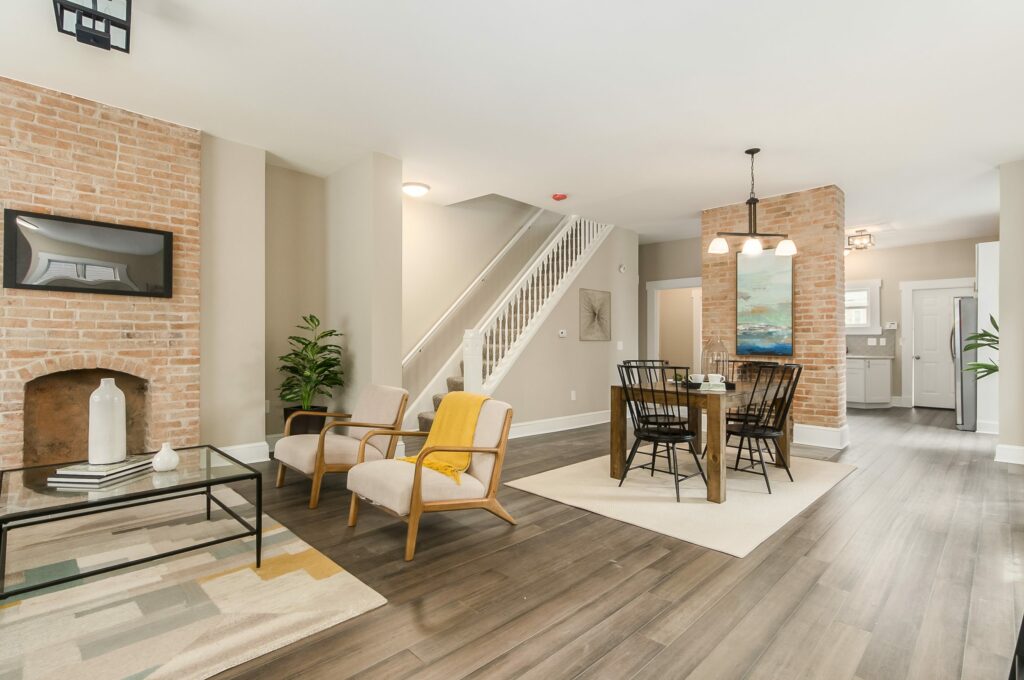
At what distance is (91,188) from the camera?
3920 mm

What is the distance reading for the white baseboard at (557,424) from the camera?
6.36 meters

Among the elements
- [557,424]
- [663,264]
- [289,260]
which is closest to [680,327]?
[663,264]

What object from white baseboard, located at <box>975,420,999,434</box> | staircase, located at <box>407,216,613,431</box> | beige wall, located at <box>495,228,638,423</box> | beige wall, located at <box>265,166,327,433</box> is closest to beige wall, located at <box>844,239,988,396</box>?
white baseboard, located at <box>975,420,999,434</box>

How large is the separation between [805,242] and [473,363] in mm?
4035

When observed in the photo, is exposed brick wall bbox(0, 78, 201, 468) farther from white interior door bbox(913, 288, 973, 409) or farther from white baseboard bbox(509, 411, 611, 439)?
white interior door bbox(913, 288, 973, 409)

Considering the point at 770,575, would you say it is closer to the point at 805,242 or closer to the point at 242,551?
the point at 242,551

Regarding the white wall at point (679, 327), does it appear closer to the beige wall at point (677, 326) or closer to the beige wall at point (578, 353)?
the beige wall at point (677, 326)

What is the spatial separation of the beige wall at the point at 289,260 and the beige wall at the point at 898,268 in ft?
30.4

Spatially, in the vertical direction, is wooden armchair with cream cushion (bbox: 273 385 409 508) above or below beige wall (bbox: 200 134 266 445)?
below

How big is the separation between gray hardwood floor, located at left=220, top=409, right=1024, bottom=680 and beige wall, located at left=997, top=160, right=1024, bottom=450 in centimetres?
183

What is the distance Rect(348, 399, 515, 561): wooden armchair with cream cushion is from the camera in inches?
109

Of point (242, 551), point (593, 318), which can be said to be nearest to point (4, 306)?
point (242, 551)

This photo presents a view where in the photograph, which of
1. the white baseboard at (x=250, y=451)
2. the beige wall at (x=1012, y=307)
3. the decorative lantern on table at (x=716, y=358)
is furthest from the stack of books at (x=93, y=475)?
the beige wall at (x=1012, y=307)

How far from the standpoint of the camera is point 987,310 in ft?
21.4
